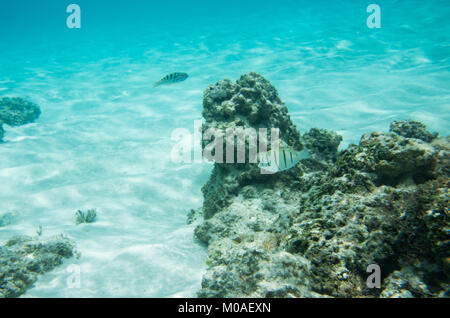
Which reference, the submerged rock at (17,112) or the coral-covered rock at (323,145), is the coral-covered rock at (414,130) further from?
the submerged rock at (17,112)

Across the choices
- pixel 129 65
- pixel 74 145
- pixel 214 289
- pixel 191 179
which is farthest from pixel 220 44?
pixel 214 289

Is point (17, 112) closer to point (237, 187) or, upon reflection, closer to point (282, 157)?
point (237, 187)

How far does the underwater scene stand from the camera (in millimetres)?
2012

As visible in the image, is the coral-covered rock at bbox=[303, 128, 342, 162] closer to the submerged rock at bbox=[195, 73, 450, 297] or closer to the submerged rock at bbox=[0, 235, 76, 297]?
the submerged rock at bbox=[195, 73, 450, 297]

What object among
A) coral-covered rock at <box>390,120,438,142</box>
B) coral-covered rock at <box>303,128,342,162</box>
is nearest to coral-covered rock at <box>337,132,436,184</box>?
coral-covered rock at <box>303,128,342,162</box>

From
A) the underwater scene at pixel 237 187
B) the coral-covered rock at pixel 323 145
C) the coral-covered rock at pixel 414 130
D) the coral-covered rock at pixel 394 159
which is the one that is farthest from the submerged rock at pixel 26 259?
the coral-covered rock at pixel 414 130

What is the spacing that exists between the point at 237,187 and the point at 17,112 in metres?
11.5

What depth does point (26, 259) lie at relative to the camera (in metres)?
3.26

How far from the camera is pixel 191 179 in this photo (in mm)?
5969

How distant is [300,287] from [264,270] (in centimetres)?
31

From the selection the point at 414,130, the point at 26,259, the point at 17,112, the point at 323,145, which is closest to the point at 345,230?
the point at 323,145
